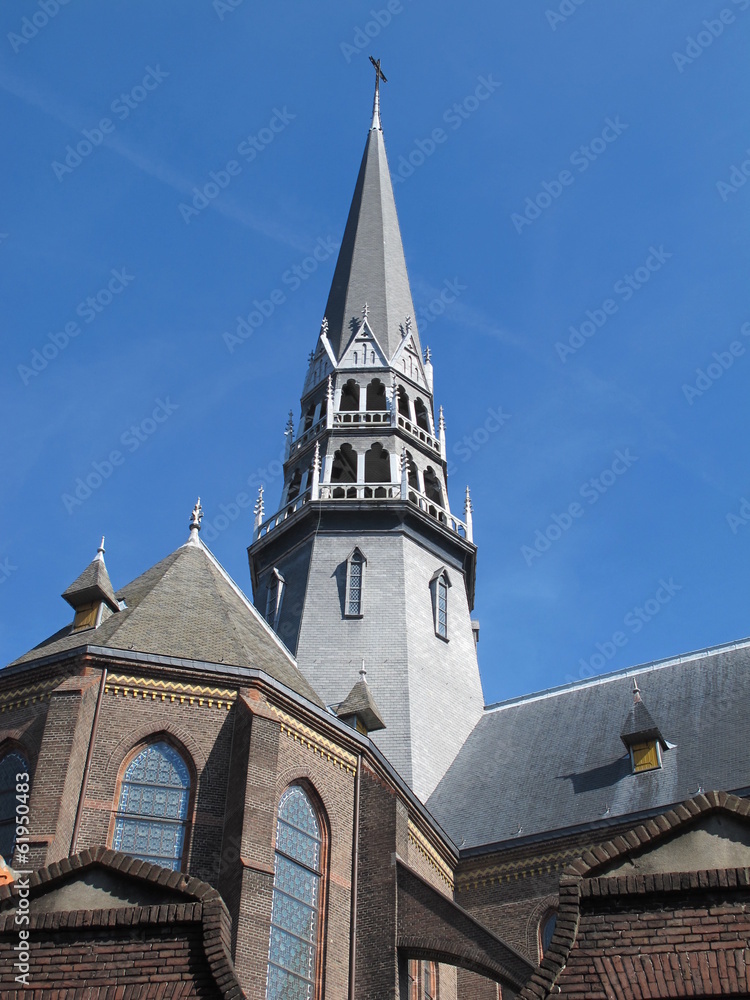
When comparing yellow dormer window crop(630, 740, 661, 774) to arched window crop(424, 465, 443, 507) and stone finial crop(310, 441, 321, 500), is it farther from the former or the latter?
stone finial crop(310, 441, 321, 500)

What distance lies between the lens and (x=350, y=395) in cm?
3619

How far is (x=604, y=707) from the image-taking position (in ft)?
87.5

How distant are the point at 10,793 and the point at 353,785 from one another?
18.5 ft

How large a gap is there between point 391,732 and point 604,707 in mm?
5073

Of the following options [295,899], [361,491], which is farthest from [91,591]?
[361,491]

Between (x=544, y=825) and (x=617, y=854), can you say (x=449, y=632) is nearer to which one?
(x=544, y=825)

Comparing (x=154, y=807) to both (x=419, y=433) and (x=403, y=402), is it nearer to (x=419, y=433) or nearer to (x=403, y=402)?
(x=419, y=433)

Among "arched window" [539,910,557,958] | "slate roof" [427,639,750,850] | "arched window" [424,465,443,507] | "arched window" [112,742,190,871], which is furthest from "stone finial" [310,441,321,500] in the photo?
"arched window" [112,742,190,871]

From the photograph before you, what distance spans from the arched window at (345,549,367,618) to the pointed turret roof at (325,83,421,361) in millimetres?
8999

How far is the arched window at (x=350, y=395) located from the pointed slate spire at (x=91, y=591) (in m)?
15.7

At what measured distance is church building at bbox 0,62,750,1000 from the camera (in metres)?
9.85

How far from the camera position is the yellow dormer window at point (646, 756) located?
76.7ft

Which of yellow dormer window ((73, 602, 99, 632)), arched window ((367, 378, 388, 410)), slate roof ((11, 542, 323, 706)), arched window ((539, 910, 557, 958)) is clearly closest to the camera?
slate roof ((11, 542, 323, 706))

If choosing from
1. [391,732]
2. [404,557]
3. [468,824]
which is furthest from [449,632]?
[468,824]
